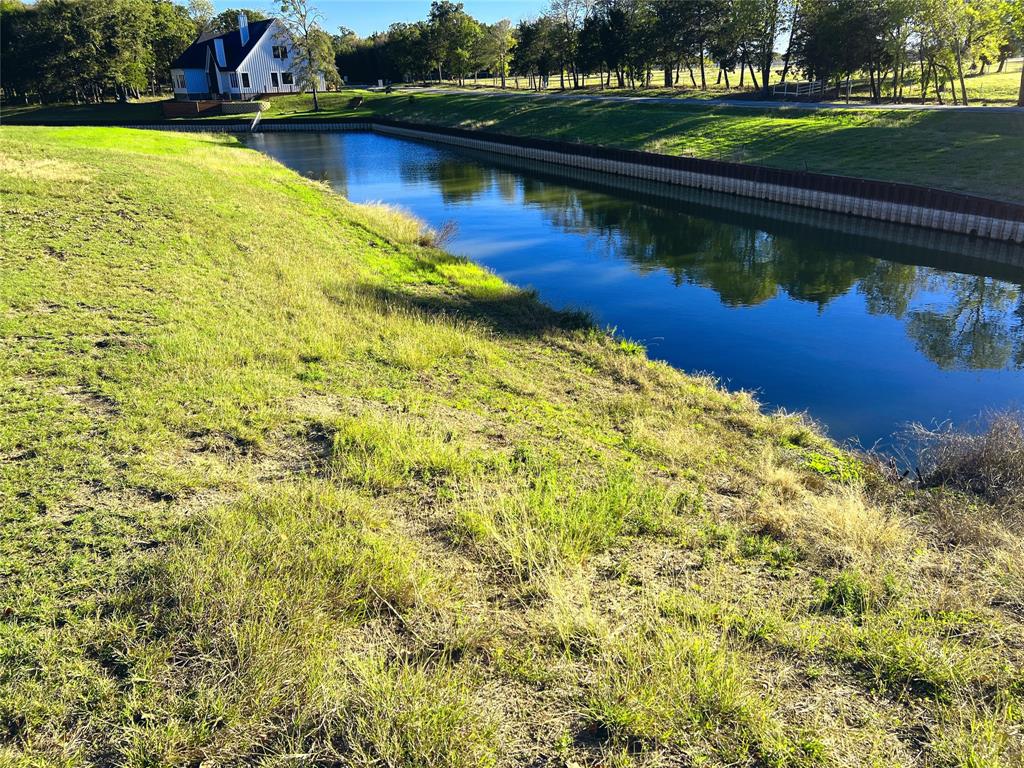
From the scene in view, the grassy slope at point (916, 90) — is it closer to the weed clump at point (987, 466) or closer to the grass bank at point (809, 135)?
the grass bank at point (809, 135)

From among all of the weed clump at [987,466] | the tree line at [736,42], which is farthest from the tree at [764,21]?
the weed clump at [987,466]

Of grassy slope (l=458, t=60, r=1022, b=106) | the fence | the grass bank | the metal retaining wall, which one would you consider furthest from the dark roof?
the fence

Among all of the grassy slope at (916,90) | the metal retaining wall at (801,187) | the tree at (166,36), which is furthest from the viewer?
the tree at (166,36)

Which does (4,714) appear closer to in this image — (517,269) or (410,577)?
(410,577)

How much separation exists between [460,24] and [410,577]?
10941 centimetres

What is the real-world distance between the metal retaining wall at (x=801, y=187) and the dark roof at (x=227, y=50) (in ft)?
169

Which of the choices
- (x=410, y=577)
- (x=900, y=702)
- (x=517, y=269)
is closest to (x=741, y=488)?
(x=900, y=702)

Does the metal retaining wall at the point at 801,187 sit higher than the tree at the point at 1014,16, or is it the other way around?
the tree at the point at 1014,16

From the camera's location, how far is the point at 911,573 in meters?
6.68

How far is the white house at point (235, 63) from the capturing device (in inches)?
3482

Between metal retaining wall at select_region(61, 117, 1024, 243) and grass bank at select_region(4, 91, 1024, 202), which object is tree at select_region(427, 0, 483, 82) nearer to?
grass bank at select_region(4, 91, 1024, 202)

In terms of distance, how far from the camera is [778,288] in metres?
23.1

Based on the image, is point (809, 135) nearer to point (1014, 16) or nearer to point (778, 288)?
point (1014, 16)

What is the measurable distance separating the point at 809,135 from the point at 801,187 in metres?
8.39
